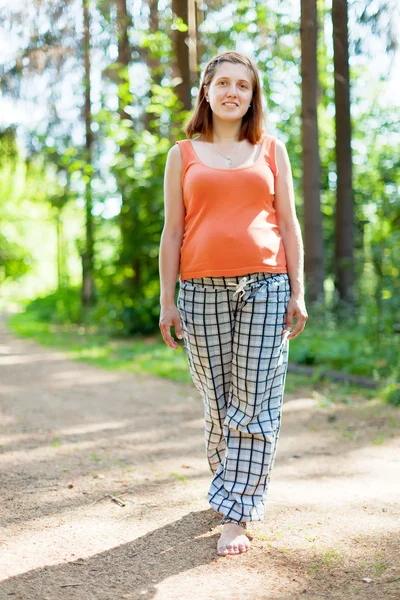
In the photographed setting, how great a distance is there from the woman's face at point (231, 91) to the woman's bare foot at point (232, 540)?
1775 millimetres

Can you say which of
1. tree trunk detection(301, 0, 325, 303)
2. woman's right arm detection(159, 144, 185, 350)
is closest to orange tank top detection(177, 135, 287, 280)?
woman's right arm detection(159, 144, 185, 350)

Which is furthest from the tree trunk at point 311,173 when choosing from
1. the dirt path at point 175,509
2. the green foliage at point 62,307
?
the green foliage at point 62,307

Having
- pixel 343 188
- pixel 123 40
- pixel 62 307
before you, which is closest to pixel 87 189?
pixel 123 40

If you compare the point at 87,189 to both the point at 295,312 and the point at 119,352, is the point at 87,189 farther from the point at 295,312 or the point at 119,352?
the point at 295,312

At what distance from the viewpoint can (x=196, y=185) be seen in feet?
9.77

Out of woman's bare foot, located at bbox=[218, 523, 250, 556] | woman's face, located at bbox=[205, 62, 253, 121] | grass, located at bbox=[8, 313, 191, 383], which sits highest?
woman's face, located at bbox=[205, 62, 253, 121]

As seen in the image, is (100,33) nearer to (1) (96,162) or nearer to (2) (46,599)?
(1) (96,162)

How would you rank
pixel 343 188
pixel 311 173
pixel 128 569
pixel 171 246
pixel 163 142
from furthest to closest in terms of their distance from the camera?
pixel 343 188, pixel 163 142, pixel 311 173, pixel 171 246, pixel 128 569

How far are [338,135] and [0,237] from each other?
31.2 m

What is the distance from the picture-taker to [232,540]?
2.97 meters

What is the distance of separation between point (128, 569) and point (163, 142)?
8.65 meters

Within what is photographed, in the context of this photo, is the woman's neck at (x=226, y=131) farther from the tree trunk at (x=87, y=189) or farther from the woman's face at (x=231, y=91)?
the tree trunk at (x=87, y=189)

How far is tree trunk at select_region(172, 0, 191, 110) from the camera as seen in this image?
423 inches

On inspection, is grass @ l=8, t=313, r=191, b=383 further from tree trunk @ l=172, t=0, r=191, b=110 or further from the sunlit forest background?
tree trunk @ l=172, t=0, r=191, b=110
